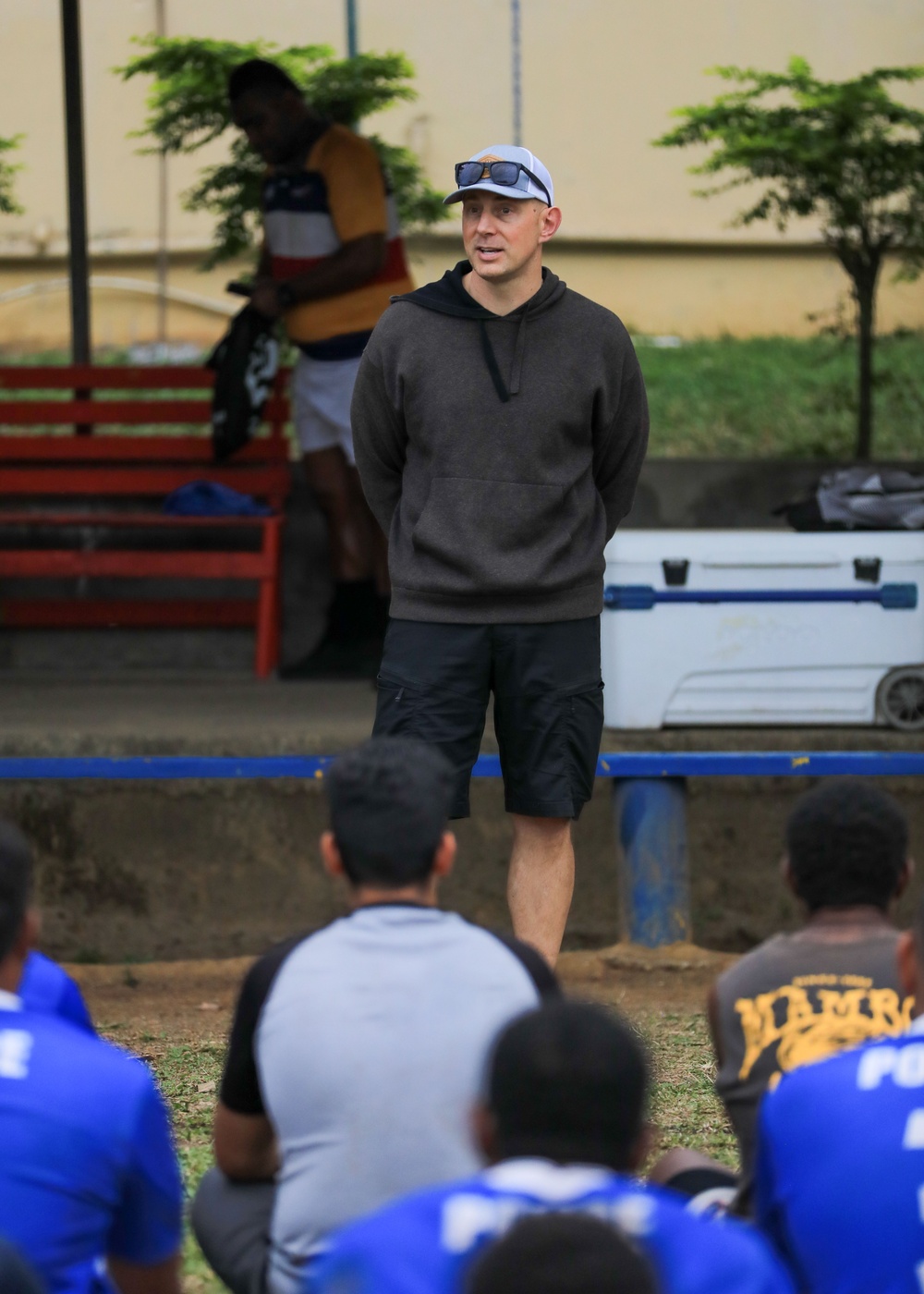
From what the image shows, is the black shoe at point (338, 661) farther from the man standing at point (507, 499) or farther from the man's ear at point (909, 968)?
the man's ear at point (909, 968)

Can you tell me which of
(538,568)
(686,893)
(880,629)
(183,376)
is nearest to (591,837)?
(686,893)

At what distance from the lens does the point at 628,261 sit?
16.8 m

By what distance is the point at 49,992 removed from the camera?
7.16 ft

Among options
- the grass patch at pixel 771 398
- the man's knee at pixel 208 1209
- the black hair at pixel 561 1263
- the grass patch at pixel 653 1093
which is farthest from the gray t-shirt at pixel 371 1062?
the grass patch at pixel 771 398

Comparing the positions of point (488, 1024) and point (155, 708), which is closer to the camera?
point (488, 1024)

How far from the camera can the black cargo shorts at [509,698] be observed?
11.9ft

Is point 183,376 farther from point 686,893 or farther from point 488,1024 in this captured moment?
point 488,1024

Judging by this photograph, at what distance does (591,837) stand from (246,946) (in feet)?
3.89

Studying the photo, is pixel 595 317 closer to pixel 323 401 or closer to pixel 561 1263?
pixel 561 1263

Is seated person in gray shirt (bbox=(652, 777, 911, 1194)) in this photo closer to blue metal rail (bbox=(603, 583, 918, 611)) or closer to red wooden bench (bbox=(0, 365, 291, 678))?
blue metal rail (bbox=(603, 583, 918, 611))

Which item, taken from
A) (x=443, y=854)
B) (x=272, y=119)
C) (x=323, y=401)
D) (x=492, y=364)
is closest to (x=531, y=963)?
(x=443, y=854)

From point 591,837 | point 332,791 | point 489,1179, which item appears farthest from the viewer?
point 591,837

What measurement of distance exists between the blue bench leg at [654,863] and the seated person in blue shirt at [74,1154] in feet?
11.3

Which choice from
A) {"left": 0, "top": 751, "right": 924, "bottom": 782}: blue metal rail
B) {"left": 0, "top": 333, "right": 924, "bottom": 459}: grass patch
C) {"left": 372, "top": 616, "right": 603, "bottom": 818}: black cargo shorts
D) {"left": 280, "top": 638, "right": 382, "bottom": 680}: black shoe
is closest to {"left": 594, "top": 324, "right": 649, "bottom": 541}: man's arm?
{"left": 372, "top": 616, "right": 603, "bottom": 818}: black cargo shorts
